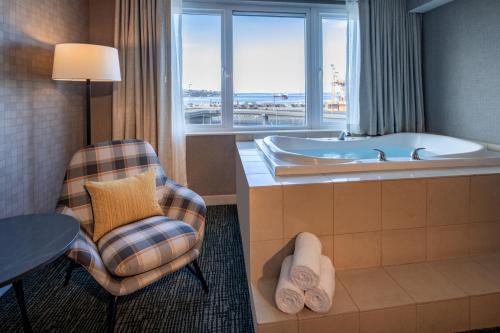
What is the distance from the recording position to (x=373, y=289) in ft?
5.40

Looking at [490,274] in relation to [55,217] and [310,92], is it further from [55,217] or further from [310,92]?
[310,92]

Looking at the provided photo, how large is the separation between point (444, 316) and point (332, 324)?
1.80ft

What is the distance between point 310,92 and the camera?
12.1ft

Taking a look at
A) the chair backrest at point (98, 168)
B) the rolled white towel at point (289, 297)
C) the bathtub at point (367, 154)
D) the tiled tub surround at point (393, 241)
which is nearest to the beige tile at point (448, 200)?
the tiled tub surround at point (393, 241)

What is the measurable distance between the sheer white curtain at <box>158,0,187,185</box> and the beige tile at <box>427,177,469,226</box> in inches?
85.0

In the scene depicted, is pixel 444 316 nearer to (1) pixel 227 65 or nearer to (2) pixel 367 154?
(2) pixel 367 154

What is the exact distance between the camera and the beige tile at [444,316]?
156cm

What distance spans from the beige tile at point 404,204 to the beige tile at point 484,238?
338 mm

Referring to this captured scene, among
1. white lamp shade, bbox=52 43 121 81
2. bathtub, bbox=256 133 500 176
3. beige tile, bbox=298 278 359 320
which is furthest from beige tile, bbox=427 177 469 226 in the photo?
white lamp shade, bbox=52 43 121 81

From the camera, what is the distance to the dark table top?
107cm

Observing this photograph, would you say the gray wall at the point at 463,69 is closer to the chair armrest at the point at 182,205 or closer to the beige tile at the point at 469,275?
the beige tile at the point at 469,275

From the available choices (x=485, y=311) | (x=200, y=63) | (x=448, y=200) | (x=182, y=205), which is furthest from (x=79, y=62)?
(x=485, y=311)

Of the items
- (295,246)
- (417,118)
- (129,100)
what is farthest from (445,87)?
(129,100)

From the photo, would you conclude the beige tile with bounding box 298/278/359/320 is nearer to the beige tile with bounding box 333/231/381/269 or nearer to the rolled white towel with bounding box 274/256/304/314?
the rolled white towel with bounding box 274/256/304/314
